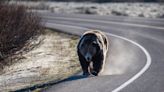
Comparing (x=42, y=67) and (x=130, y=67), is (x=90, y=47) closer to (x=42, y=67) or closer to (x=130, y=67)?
(x=130, y=67)

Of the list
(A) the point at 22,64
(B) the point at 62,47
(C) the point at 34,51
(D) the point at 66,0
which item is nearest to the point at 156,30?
(B) the point at 62,47

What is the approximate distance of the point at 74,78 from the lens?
14.1 m

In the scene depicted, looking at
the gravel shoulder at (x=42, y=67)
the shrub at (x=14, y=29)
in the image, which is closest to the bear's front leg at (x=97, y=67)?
the gravel shoulder at (x=42, y=67)

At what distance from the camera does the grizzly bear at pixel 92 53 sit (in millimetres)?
14406

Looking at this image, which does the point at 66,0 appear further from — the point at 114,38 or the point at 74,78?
the point at 74,78

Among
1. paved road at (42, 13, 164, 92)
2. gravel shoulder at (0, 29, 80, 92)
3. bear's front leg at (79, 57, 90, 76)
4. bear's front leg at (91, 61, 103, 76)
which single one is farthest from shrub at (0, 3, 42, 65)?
bear's front leg at (91, 61, 103, 76)

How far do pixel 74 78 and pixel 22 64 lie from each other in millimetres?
4256

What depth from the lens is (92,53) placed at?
47.0ft

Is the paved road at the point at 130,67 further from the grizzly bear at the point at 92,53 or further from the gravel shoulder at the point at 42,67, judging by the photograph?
the gravel shoulder at the point at 42,67

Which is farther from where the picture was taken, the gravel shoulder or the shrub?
the shrub

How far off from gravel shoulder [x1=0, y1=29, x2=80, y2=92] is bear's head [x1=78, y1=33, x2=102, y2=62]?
3.10ft

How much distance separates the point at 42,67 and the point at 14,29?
200cm

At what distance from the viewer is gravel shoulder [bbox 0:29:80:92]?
14.5 metres

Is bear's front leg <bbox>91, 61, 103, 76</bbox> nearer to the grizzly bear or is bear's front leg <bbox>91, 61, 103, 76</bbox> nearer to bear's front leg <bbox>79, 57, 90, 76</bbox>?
the grizzly bear
